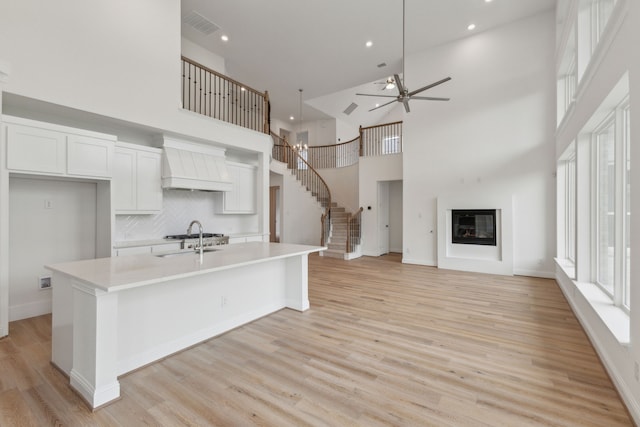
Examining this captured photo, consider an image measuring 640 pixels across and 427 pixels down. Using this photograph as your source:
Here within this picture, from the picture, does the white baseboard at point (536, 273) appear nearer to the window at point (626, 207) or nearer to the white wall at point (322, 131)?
the window at point (626, 207)

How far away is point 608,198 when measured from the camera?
130 inches

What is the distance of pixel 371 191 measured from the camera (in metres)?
8.88

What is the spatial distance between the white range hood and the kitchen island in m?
2.15

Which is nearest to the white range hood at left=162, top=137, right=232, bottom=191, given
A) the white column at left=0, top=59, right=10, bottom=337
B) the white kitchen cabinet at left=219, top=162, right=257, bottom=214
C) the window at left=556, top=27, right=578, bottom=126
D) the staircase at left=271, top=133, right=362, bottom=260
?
the white kitchen cabinet at left=219, top=162, right=257, bottom=214

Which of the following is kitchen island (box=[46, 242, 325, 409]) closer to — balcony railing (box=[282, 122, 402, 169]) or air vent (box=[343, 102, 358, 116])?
balcony railing (box=[282, 122, 402, 169])

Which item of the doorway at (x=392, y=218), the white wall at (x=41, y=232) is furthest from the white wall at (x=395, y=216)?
the white wall at (x=41, y=232)

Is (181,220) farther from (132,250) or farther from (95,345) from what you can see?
(95,345)

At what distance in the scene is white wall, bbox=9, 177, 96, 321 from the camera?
3.80 metres

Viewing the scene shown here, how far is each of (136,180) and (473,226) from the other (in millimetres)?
6887

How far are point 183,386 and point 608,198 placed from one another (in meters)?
4.71

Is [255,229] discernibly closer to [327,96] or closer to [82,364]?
[82,364]

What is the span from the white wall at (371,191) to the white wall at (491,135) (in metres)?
1.04

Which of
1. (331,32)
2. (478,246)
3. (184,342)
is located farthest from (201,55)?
(478,246)

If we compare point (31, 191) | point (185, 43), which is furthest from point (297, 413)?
point (185, 43)
